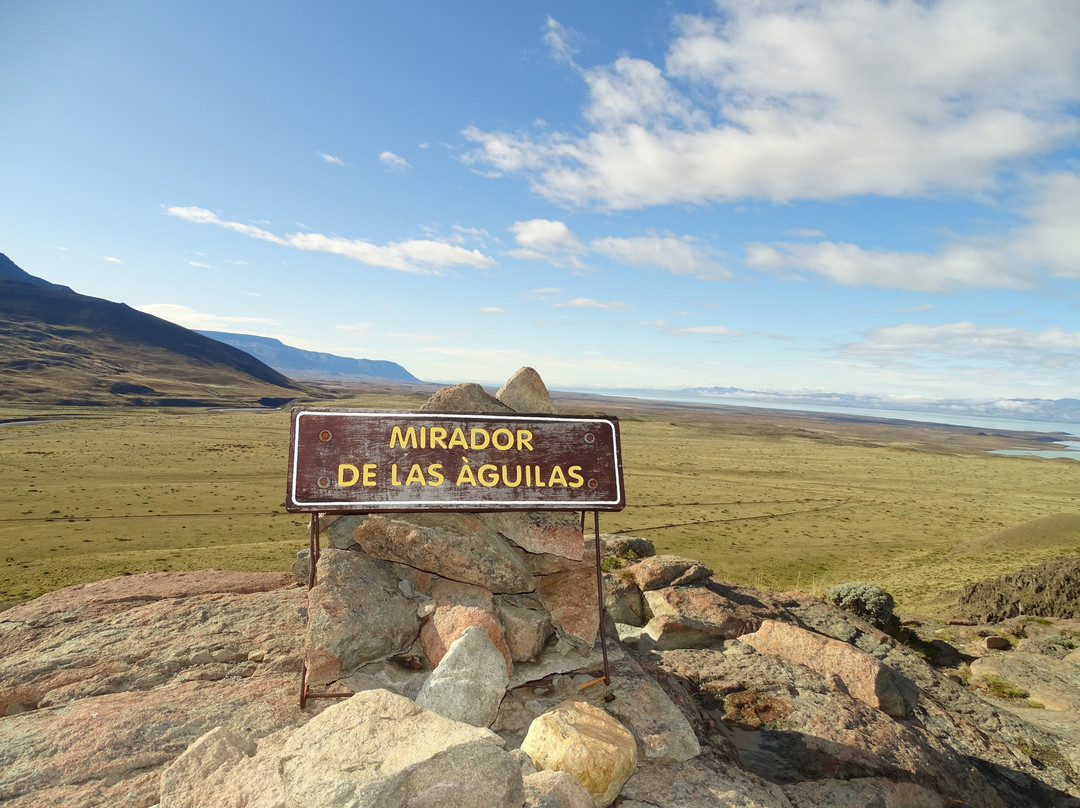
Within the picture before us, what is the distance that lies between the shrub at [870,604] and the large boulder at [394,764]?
14.5 meters

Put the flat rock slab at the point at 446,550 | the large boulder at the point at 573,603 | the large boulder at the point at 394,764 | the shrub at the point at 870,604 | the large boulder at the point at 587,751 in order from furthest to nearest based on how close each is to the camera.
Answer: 1. the shrub at the point at 870,604
2. the large boulder at the point at 573,603
3. the flat rock slab at the point at 446,550
4. the large boulder at the point at 587,751
5. the large boulder at the point at 394,764

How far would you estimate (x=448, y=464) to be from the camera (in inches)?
304

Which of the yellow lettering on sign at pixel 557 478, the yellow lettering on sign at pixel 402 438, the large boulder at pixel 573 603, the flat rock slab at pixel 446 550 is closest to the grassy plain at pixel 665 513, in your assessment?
the large boulder at pixel 573 603

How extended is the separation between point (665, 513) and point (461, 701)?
3600cm

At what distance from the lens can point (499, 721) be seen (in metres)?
6.91

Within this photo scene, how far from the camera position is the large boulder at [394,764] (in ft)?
14.0

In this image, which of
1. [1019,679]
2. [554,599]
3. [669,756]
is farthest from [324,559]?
[1019,679]

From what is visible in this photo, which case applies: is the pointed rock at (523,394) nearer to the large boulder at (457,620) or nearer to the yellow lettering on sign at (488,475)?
the yellow lettering on sign at (488,475)

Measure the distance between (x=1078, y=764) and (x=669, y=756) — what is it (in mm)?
7566

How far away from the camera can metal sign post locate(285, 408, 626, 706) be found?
7.39 meters

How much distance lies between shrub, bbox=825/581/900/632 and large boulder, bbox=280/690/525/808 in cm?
1447

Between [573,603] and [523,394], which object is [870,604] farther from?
[523,394]

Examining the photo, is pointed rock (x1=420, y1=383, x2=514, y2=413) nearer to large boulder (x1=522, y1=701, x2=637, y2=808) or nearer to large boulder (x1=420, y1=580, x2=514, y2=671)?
large boulder (x1=420, y1=580, x2=514, y2=671)

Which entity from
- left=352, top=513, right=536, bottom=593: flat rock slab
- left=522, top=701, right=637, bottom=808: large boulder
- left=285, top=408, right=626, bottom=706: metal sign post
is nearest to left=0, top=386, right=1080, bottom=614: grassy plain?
left=352, top=513, right=536, bottom=593: flat rock slab
